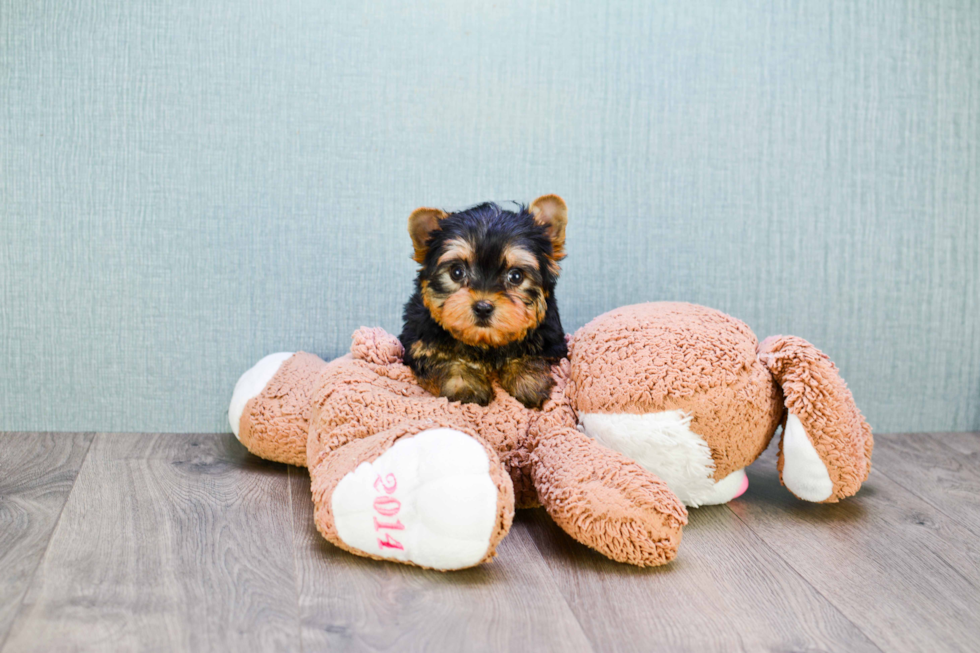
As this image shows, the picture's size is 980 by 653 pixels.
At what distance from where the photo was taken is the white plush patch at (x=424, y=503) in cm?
128

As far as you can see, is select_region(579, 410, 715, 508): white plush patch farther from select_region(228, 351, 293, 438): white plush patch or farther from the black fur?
select_region(228, 351, 293, 438): white plush patch

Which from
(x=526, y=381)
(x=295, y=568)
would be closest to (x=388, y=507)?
(x=295, y=568)

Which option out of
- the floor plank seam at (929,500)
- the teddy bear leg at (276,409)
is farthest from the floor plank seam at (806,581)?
the teddy bear leg at (276,409)

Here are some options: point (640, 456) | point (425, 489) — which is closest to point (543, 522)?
point (640, 456)

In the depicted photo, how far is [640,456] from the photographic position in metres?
1.64

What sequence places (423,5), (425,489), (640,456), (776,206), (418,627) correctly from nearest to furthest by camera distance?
1. (418,627)
2. (425,489)
3. (640,456)
4. (423,5)
5. (776,206)

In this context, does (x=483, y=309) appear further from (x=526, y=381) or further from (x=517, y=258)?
(x=526, y=381)

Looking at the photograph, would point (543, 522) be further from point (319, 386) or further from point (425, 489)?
point (319, 386)

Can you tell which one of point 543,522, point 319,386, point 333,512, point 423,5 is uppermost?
point 423,5

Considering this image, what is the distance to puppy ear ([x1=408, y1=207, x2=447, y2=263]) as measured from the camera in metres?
1.67

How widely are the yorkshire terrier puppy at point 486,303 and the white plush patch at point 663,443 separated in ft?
0.59

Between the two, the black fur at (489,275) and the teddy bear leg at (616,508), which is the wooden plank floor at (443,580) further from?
the black fur at (489,275)

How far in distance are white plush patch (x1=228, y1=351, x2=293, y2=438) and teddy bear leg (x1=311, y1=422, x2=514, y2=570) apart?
671 mm

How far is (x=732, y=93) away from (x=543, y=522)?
1.40 m
